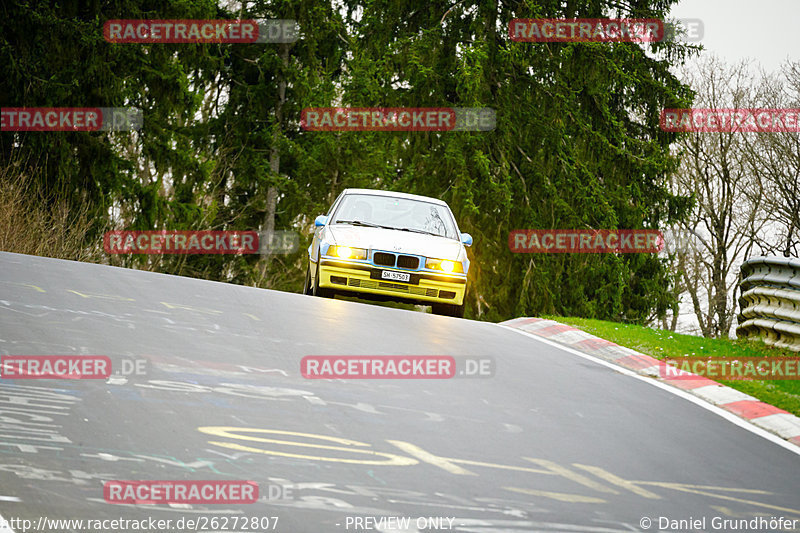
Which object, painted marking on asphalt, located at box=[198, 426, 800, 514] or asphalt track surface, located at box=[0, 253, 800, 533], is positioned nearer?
asphalt track surface, located at box=[0, 253, 800, 533]

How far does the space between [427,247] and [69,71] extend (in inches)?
594

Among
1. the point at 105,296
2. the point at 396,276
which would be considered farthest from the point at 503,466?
the point at 396,276

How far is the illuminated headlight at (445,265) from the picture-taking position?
12.8 m

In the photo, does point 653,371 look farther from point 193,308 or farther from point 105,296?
point 105,296

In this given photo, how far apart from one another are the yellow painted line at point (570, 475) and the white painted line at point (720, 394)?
332 cm

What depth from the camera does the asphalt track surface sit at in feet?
16.2

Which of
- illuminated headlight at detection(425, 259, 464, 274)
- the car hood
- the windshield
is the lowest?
illuminated headlight at detection(425, 259, 464, 274)

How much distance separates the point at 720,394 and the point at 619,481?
3.57 meters

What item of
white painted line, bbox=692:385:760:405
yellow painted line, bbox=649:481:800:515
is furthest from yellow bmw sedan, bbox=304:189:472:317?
yellow painted line, bbox=649:481:800:515

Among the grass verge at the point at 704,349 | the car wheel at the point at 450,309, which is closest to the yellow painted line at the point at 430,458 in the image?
the grass verge at the point at 704,349

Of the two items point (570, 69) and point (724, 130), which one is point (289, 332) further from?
point (724, 130)

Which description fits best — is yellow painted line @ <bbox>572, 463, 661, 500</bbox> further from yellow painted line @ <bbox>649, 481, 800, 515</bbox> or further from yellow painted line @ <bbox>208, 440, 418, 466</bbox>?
yellow painted line @ <bbox>208, 440, 418, 466</bbox>

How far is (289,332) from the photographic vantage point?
9750 mm

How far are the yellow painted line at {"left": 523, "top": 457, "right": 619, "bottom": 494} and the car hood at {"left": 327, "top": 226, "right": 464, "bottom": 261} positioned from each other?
6829 mm
